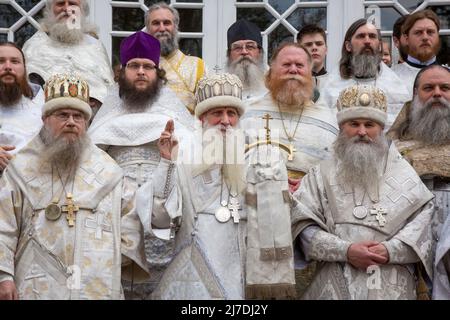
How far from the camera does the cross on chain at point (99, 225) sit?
10.2m

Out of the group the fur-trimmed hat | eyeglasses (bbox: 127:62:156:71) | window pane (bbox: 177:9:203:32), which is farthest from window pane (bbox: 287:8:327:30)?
the fur-trimmed hat

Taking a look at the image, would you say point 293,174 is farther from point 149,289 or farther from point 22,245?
point 22,245

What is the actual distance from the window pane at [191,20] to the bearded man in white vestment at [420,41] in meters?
2.92

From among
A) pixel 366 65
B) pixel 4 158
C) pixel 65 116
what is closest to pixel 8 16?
pixel 366 65

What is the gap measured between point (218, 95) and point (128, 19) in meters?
4.70

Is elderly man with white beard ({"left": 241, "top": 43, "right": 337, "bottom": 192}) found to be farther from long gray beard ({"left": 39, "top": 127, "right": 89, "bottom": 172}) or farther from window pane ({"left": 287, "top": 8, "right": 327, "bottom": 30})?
window pane ({"left": 287, "top": 8, "right": 327, "bottom": 30})

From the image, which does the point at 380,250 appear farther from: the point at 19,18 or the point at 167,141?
the point at 19,18

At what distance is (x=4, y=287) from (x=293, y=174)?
255cm

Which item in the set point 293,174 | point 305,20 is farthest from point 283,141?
point 305,20

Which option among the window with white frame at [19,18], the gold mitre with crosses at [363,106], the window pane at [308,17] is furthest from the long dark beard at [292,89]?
the window with white frame at [19,18]

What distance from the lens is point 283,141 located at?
11.4 metres

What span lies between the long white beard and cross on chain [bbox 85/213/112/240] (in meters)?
0.71
